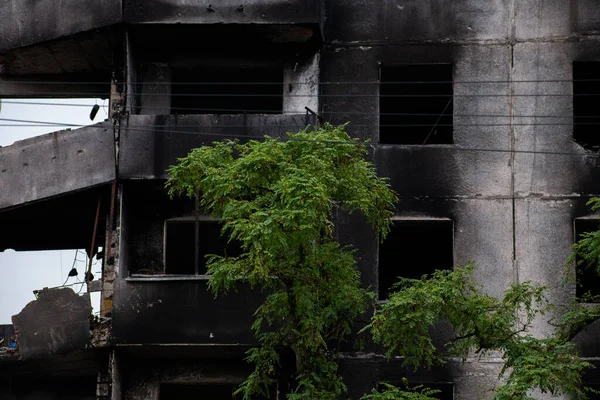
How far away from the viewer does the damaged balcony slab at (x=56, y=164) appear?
25.9 meters

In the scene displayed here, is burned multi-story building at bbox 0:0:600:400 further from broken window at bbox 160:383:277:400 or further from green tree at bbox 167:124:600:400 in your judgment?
green tree at bbox 167:124:600:400

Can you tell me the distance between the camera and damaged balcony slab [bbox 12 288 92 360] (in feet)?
81.9

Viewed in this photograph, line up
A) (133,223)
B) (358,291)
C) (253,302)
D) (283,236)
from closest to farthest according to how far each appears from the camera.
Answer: (283,236), (358,291), (253,302), (133,223)

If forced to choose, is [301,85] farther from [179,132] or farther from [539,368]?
[539,368]

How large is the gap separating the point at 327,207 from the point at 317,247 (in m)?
0.95

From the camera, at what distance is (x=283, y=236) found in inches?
803

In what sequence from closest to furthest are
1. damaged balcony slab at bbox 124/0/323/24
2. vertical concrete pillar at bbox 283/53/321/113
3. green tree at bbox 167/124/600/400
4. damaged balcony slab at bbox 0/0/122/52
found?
green tree at bbox 167/124/600/400 < damaged balcony slab at bbox 124/0/323/24 < damaged balcony slab at bbox 0/0/122/52 < vertical concrete pillar at bbox 283/53/321/113

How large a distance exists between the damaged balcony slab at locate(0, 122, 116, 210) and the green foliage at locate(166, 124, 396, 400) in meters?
4.13

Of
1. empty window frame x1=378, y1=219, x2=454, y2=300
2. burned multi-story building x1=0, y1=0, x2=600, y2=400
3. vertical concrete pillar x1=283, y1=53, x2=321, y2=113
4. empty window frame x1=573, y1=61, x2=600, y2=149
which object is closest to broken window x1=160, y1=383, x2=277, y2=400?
burned multi-story building x1=0, y1=0, x2=600, y2=400

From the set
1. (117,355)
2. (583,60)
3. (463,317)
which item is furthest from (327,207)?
(583,60)

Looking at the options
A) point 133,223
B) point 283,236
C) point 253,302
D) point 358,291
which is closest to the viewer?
point 283,236

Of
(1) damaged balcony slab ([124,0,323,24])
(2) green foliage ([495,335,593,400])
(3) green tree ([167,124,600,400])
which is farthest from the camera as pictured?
(1) damaged balcony slab ([124,0,323,24])

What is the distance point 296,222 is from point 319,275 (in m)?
1.38

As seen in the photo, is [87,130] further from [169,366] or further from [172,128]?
[169,366]
